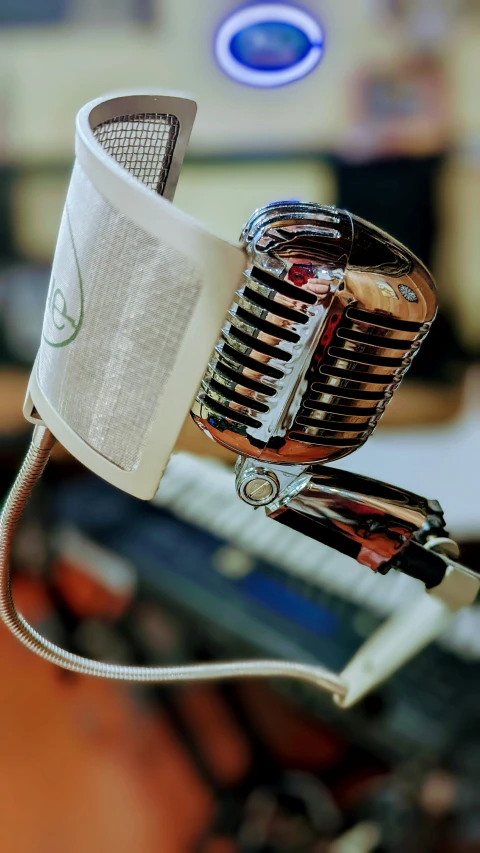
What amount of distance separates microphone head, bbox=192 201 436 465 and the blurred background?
0.44 m

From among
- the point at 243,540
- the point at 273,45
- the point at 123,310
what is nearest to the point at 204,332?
the point at 123,310

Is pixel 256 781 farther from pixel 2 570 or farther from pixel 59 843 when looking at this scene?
pixel 2 570

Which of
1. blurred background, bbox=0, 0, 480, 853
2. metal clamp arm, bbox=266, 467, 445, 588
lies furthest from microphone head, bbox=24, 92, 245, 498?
blurred background, bbox=0, 0, 480, 853

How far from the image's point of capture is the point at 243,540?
4.16 ft

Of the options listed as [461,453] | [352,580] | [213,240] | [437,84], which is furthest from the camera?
[437,84]

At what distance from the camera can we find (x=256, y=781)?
4.79 feet

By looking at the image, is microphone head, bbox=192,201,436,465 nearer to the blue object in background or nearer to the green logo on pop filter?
the green logo on pop filter

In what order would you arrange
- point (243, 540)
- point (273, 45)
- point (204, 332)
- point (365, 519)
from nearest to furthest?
1. point (204, 332)
2. point (365, 519)
3. point (273, 45)
4. point (243, 540)

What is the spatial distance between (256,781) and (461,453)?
0.99m

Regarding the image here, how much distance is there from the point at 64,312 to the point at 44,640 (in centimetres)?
20

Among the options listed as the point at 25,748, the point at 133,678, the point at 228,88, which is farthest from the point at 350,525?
the point at 228,88

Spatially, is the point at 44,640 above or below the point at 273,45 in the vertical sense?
below

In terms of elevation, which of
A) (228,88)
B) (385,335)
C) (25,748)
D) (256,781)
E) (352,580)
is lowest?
(25,748)

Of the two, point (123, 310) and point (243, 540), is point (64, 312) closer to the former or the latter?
point (123, 310)
